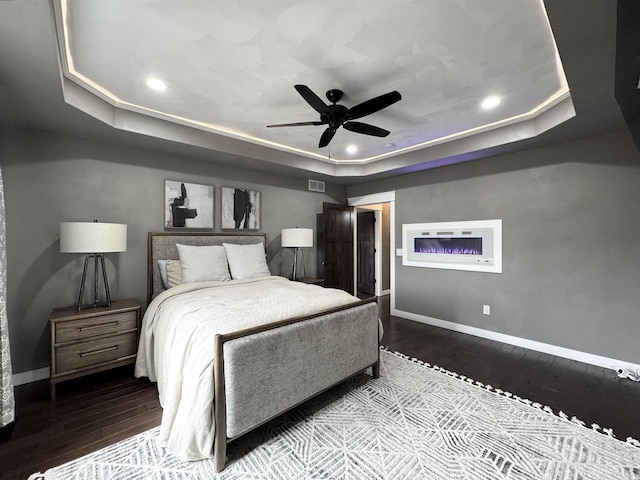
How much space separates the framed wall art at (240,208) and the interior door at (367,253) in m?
3.25

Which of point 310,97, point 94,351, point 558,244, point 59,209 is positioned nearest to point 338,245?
point 558,244

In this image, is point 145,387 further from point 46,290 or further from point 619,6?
point 619,6

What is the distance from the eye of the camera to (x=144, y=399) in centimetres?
237

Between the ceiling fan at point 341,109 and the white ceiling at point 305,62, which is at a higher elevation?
the white ceiling at point 305,62

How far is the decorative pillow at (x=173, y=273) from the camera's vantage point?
3.21m

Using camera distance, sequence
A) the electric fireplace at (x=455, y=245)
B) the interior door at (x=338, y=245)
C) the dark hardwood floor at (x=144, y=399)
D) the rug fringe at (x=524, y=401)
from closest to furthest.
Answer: the dark hardwood floor at (x=144, y=399), the rug fringe at (x=524, y=401), the electric fireplace at (x=455, y=245), the interior door at (x=338, y=245)

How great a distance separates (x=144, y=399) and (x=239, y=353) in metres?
1.44

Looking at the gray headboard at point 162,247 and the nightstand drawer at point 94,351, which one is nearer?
the nightstand drawer at point 94,351

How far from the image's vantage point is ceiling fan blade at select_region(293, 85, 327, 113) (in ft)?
6.28

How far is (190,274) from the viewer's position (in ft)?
10.6

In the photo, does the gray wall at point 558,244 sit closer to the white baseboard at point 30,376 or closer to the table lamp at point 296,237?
the table lamp at point 296,237

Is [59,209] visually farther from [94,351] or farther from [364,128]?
[364,128]

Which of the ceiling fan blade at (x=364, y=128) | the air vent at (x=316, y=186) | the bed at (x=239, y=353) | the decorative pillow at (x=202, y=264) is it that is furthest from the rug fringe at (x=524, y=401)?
the air vent at (x=316, y=186)

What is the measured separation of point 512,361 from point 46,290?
4970 mm
